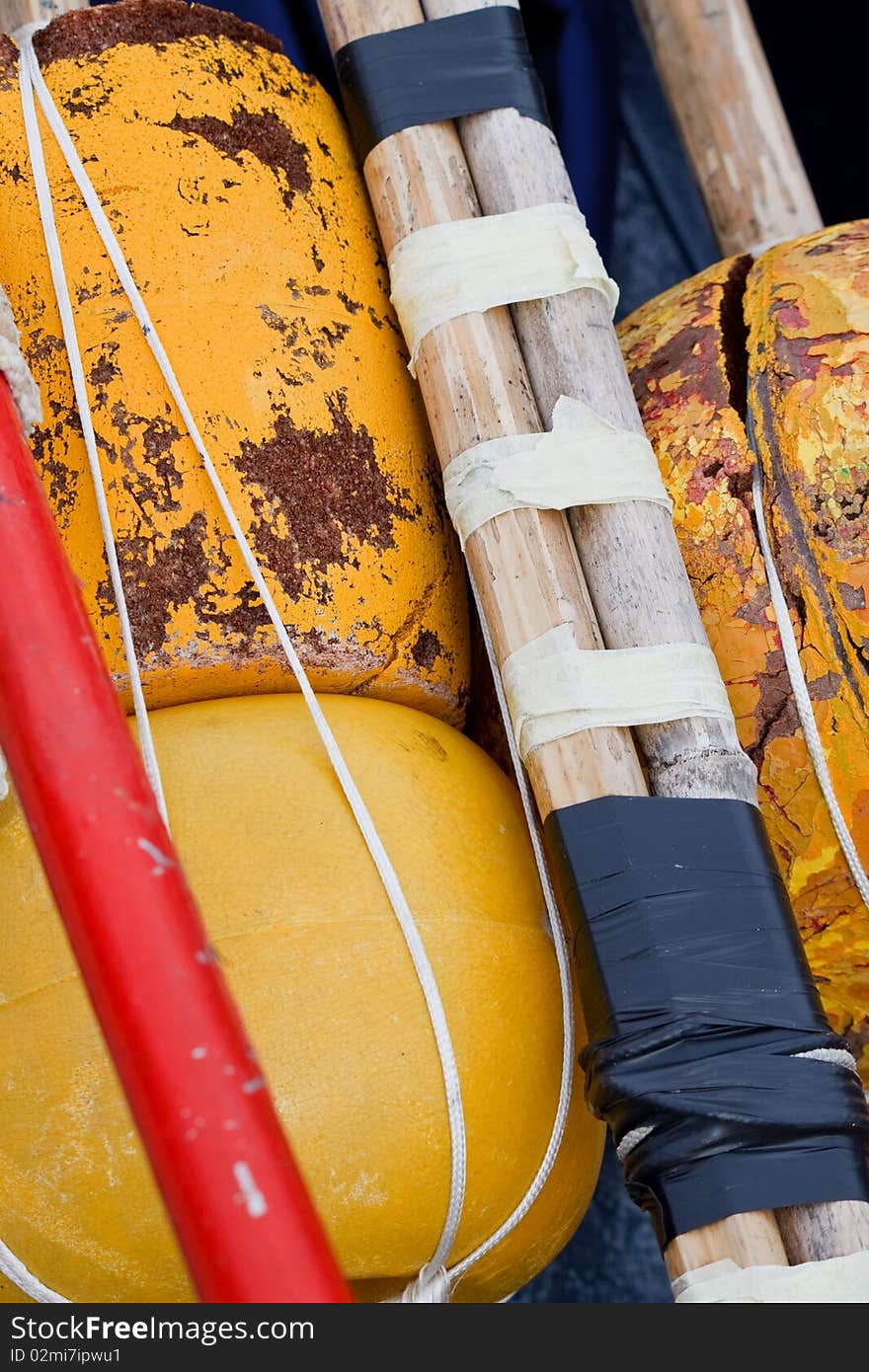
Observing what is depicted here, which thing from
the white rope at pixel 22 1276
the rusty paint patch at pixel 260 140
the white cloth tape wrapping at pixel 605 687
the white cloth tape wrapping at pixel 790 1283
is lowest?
the white cloth tape wrapping at pixel 790 1283

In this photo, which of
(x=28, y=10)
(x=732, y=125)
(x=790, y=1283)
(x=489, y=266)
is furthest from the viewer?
(x=732, y=125)

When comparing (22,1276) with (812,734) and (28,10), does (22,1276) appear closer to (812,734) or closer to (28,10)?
(812,734)

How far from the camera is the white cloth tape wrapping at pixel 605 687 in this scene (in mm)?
797

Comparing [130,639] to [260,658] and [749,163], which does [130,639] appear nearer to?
[260,658]

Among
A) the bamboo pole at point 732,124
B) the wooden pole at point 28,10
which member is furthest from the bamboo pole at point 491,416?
the bamboo pole at point 732,124

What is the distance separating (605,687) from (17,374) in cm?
39

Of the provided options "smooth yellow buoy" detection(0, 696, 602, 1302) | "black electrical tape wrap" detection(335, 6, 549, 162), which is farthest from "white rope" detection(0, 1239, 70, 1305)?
"black electrical tape wrap" detection(335, 6, 549, 162)

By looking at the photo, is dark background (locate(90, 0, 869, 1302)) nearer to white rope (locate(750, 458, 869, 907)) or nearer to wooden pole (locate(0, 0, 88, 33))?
wooden pole (locate(0, 0, 88, 33))

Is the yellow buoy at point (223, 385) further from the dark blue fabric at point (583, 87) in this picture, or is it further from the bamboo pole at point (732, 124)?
the dark blue fabric at point (583, 87)

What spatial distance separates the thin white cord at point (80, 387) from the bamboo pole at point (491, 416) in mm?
236

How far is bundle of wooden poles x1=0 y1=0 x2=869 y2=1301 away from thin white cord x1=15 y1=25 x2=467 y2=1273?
122 millimetres

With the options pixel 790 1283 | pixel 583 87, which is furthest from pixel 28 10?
pixel 790 1283

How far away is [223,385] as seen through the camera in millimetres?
849

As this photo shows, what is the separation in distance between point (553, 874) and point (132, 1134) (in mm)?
294
